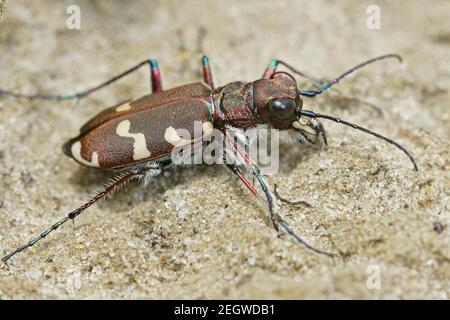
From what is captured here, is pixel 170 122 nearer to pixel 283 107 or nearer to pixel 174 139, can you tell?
pixel 174 139

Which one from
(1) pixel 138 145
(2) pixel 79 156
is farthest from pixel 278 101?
(2) pixel 79 156

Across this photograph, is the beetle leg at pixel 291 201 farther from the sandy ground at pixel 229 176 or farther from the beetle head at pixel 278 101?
the beetle head at pixel 278 101

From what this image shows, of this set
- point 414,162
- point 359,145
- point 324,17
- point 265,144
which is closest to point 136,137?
point 265,144

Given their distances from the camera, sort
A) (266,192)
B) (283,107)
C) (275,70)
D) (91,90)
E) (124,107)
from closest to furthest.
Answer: (266,192)
(283,107)
(124,107)
(275,70)
(91,90)

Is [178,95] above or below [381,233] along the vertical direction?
above

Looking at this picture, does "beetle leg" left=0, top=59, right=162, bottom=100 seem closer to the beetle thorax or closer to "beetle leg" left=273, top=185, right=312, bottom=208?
the beetle thorax

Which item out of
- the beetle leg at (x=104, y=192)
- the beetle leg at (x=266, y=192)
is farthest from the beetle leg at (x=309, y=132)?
the beetle leg at (x=104, y=192)

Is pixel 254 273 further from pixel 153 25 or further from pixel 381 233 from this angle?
pixel 153 25
